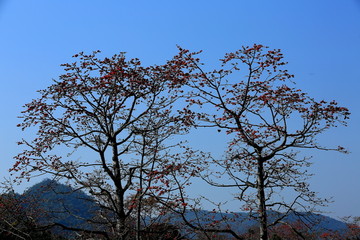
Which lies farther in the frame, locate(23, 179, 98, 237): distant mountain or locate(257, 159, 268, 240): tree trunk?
locate(257, 159, 268, 240): tree trunk

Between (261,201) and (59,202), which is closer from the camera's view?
(261,201)

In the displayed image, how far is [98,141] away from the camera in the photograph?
10.6m

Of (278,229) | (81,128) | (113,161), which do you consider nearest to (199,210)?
(113,161)

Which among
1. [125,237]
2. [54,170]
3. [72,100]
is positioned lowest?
[125,237]

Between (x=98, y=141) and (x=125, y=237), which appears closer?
(x=125, y=237)

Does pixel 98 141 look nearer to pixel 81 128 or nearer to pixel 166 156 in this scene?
pixel 81 128

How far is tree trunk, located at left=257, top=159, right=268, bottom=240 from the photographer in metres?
10.8

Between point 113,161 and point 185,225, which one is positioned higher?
point 113,161

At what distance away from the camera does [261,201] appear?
433 inches

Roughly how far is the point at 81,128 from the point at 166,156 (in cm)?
235

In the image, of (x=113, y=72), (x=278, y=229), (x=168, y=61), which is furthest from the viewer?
(x=278, y=229)

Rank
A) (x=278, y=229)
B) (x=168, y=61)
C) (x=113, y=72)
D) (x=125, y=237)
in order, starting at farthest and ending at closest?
(x=278, y=229) → (x=168, y=61) → (x=113, y=72) → (x=125, y=237)

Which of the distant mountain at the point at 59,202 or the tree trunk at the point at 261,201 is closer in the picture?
the distant mountain at the point at 59,202

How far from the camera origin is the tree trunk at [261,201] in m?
10.8
